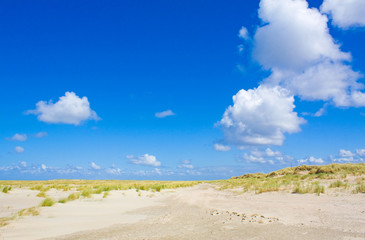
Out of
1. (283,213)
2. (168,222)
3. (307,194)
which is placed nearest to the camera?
(168,222)

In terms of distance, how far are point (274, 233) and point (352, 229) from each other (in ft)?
7.31

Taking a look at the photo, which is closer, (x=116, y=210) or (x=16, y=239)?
(x=16, y=239)

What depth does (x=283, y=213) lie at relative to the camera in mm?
9727

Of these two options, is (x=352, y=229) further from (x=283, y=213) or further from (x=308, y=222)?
(x=283, y=213)

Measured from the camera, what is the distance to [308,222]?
26.3 ft

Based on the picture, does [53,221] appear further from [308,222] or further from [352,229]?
[352,229]

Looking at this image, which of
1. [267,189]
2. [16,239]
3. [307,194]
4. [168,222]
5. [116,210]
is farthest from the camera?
[267,189]

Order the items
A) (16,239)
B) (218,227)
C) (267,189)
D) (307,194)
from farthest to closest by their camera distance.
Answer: (267,189) → (307,194) → (218,227) → (16,239)

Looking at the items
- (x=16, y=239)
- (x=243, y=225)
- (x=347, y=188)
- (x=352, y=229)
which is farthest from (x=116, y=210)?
(x=347, y=188)

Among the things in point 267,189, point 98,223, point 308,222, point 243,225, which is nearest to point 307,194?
point 267,189

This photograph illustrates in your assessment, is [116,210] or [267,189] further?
[267,189]

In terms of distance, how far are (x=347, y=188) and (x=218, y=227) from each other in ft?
46.5

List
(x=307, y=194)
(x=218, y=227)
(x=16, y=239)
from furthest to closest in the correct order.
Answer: (x=307, y=194) → (x=218, y=227) → (x=16, y=239)

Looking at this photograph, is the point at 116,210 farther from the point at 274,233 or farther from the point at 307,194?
the point at 307,194
